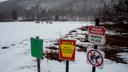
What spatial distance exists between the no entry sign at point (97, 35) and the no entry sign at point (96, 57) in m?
0.24

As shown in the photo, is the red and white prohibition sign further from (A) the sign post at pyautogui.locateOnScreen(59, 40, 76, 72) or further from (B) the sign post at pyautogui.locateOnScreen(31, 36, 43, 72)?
(B) the sign post at pyautogui.locateOnScreen(31, 36, 43, 72)

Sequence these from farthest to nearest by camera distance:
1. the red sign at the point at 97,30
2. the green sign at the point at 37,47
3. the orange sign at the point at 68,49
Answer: the green sign at the point at 37,47 → the orange sign at the point at 68,49 → the red sign at the point at 97,30

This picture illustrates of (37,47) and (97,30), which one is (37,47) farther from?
(97,30)

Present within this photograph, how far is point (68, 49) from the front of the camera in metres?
4.80

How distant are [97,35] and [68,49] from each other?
2.78ft

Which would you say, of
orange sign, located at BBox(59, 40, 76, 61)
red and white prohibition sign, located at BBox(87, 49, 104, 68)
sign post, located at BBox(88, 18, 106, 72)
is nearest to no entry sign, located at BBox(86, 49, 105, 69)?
red and white prohibition sign, located at BBox(87, 49, 104, 68)

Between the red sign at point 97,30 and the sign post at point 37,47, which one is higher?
the red sign at point 97,30

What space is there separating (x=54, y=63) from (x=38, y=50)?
5.03 meters

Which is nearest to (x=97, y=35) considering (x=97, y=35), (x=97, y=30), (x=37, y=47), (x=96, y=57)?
(x=97, y=35)

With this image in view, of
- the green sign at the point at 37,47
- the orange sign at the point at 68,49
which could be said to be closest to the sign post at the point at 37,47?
the green sign at the point at 37,47

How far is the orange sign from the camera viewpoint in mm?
4758

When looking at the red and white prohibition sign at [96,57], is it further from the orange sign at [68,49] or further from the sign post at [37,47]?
the sign post at [37,47]

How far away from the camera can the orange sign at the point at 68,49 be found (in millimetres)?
4758

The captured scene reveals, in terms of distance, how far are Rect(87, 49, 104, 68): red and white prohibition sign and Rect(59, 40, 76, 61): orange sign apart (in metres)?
0.44
